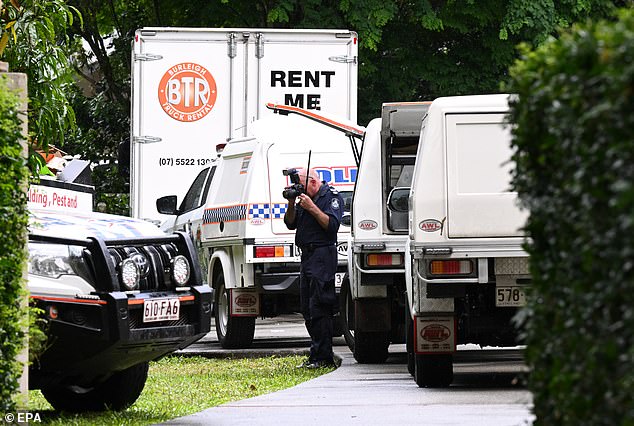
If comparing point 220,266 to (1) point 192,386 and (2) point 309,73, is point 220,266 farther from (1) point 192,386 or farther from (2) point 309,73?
(1) point 192,386

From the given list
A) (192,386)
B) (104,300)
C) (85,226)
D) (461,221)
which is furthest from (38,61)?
(461,221)

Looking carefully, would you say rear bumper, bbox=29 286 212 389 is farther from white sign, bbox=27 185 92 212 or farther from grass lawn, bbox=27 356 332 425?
white sign, bbox=27 185 92 212

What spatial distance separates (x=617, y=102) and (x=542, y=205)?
0.93 meters

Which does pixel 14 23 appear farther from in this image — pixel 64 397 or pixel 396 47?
pixel 396 47

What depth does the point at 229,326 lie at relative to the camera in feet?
52.7

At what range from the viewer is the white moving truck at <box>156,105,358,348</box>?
15.2 metres

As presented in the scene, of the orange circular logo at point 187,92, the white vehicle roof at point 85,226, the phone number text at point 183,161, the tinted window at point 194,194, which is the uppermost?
the orange circular logo at point 187,92

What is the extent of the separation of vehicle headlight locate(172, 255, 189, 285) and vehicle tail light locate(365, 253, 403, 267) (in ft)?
13.5

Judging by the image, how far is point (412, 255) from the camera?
10.5 m

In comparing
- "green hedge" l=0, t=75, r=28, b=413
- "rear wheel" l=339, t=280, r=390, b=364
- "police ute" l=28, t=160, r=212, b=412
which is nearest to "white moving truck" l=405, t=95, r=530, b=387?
"police ute" l=28, t=160, r=212, b=412

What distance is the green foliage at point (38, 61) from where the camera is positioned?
32.4 feet

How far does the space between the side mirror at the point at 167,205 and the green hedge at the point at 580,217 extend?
12.7 m

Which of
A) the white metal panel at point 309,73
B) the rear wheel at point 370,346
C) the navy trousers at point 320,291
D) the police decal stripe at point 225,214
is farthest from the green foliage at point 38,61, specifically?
the white metal panel at point 309,73

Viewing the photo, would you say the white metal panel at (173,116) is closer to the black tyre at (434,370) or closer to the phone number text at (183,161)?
the phone number text at (183,161)
